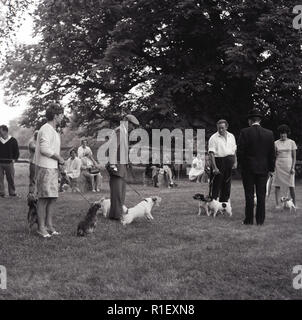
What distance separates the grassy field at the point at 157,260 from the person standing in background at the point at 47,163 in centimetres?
51

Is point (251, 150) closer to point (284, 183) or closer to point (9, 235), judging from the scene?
point (284, 183)

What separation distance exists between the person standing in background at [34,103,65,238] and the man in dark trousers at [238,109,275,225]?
353cm

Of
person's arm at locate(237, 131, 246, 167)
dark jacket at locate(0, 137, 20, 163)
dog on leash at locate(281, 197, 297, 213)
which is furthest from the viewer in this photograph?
dark jacket at locate(0, 137, 20, 163)

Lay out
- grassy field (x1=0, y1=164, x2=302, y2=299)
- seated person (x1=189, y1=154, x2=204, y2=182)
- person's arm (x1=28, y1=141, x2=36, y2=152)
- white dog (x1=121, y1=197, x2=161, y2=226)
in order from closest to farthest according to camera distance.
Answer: grassy field (x1=0, y1=164, x2=302, y2=299), white dog (x1=121, y1=197, x2=161, y2=226), person's arm (x1=28, y1=141, x2=36, y2=152), seated person (x1=189, y1=154, x2=204, y2=182)

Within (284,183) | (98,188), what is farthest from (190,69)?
(284,183)

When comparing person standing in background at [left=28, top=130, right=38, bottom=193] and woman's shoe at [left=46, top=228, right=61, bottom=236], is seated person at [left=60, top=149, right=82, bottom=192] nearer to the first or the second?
person standing in background at [left=28, top=130, right=38, bottom=193]

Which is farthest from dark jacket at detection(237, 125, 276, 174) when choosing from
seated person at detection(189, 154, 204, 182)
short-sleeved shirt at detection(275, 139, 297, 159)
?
seated person at detection(189, 154, 204, 182)

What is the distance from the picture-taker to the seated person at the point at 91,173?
1717cm

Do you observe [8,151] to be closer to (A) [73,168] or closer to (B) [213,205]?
(A) [73,168]

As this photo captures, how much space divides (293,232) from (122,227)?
310cm

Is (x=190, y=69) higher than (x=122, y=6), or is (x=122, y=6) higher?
(x=122, y=6)

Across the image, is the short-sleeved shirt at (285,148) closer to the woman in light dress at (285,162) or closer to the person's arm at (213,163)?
the woman in light dress at (285,162)

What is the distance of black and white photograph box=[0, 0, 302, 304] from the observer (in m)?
Answer: 5.52

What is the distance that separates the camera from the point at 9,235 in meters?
8.04
